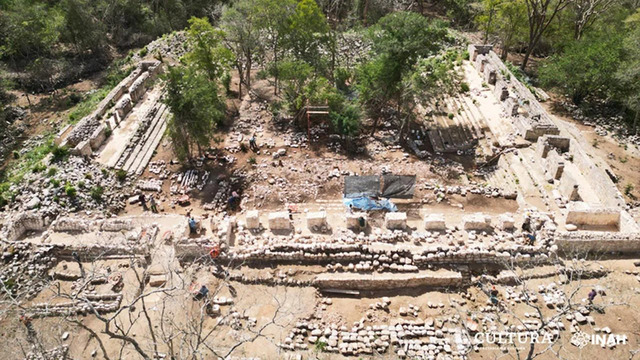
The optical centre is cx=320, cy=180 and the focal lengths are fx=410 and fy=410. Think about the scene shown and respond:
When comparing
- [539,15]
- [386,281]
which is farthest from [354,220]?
[539,15]

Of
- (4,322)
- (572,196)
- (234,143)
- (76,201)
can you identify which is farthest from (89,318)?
(572,196)

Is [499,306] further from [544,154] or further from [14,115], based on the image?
[14,115]

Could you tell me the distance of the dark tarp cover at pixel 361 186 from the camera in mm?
24531

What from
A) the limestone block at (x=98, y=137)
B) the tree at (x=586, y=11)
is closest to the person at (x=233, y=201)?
the limestone block at (x=98, y=137)

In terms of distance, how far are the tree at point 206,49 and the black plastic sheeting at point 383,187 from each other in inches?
591

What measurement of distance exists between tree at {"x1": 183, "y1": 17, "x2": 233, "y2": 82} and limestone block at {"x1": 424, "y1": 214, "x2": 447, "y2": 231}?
65.6 ft

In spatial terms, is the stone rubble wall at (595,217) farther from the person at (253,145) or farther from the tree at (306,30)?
the tree at (306,30)

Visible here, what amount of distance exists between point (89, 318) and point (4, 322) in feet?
12.9

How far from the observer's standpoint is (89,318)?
1906cm

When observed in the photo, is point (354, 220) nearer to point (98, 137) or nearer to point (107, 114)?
point (98, 137)

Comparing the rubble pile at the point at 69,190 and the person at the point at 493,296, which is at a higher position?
the rubble pile at the point at 69,190

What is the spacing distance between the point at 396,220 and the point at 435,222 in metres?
2.10

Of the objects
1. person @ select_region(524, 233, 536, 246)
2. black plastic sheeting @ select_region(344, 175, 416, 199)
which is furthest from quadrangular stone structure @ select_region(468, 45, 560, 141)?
black plastic sheeting @ select_region(344, 175, 416, 199)

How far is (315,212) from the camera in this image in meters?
23.0
